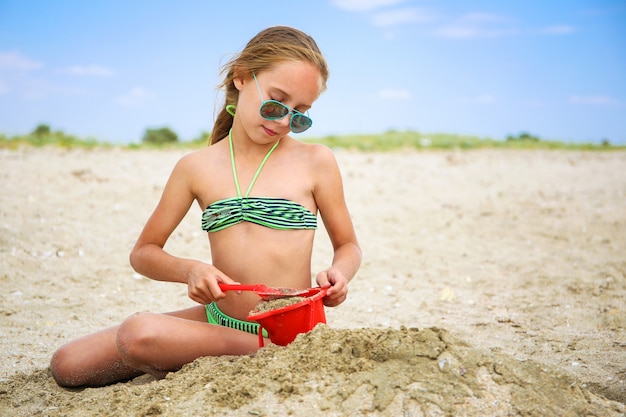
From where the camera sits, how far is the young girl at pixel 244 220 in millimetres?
2791

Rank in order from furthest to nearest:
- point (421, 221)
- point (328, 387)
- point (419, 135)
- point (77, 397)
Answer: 1. point (419, 135)
2. point (421, 221)
3. point (77, 397)
4. point (328, 387)

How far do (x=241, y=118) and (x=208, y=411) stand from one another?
1.33m

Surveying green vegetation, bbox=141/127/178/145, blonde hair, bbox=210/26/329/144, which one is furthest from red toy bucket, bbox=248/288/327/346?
green vegetation, bbox=141/127/178/145

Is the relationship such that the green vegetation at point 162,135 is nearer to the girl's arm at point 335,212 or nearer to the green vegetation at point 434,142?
the green vegetation at point 434,142

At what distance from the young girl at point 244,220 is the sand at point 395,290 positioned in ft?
0.52

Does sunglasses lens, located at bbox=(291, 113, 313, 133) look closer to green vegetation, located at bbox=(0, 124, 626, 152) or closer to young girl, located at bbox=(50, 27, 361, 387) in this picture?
young girl, located at bbox=(50, 27, 361, 387)

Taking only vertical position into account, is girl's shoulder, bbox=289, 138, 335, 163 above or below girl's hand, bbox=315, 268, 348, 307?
above

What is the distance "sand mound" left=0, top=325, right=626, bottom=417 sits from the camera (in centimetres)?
216

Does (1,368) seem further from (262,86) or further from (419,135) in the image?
(419,135)

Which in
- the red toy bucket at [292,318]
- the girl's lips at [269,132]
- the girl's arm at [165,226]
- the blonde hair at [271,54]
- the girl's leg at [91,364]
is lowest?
the girl's leg at [91,364]

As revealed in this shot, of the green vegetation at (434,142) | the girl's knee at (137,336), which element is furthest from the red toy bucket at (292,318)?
the green vegetation at (434,142)

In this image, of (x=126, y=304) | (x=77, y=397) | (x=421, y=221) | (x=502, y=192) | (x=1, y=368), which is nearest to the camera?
(x=77, y=397)

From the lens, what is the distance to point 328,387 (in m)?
2.23

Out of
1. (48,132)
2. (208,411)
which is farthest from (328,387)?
(48,132)
